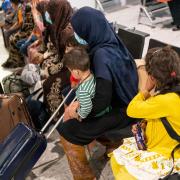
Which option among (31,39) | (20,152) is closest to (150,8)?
(31,39)

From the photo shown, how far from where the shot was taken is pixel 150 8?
5.92 meters

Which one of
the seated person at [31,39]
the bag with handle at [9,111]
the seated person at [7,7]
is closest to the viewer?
the bag with handle at [9,111]

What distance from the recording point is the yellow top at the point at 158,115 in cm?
178

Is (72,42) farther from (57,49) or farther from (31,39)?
(31,39)

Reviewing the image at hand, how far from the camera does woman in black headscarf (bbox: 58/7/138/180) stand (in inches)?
86.0

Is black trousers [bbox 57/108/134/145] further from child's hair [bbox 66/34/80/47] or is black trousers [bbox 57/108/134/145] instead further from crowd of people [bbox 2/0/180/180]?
child's hair [bbox 66/34/80/47]

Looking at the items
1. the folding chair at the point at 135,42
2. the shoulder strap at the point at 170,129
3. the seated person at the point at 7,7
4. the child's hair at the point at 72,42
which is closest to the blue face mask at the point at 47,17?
the child's hair at the point at 72,42

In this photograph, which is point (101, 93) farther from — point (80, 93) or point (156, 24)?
point (156, 24)

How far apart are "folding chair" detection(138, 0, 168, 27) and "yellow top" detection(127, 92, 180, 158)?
3808 millimetres

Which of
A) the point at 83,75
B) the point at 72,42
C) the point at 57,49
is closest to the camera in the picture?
the point at 83,75

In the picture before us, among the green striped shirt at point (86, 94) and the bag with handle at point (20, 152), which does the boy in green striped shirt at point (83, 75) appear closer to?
the green striped shirt at point (86, 94)

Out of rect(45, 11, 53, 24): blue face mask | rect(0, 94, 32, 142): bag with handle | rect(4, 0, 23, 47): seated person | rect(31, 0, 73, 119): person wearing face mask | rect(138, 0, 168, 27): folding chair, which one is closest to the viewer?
rect(0, 94, 32, 142): bag with handle

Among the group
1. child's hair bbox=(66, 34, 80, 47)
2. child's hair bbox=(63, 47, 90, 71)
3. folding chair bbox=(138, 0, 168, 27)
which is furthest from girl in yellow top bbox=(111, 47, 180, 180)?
folding chair bbox=(138, 0, 168, 27)

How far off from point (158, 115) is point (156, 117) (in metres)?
0.02
